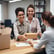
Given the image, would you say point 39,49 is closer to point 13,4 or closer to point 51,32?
point 51,32

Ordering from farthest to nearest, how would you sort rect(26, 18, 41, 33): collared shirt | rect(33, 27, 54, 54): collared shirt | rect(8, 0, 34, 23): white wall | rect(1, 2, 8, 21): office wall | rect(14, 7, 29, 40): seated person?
rect(1, 2, 8, 21): office wall
rect(8, 0, 34, 23): white wall
rect(26, 18, 41, 33): collared shirt
rect(14, 7, 29, 40): seated person
rect(33, 27, 54, 54): collared shirt

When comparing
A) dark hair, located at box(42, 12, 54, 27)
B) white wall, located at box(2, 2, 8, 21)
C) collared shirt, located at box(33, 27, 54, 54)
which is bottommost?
collared shirt, located at box(33, 27, 54, 54)

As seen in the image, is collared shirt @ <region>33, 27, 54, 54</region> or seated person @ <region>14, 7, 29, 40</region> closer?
collared shirt @ <region>33, 27, 54, 54</region>

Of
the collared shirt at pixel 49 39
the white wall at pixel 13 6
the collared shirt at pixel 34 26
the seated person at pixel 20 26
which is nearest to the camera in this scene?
the collared shirt at pixel 49 39

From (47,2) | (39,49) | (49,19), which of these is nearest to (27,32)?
(39,49)

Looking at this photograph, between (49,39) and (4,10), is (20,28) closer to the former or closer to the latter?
(49,39)

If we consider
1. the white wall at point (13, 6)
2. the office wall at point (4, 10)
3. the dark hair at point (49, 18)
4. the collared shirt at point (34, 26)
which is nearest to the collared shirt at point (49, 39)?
the dark hair at point (49, 18)

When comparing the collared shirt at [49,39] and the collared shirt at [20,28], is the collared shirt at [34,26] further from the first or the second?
the collared shirt at [49,39]

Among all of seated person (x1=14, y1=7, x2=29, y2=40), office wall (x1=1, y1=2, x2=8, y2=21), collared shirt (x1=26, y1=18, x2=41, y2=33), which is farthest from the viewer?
office wall (x1=1, y1=2, x2=8, y2=21)

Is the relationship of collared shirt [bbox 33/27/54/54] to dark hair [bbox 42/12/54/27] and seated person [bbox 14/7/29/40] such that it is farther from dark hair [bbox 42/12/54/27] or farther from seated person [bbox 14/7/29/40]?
seated person [bbox 14/7/29/40]

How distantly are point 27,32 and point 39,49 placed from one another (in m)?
0.73

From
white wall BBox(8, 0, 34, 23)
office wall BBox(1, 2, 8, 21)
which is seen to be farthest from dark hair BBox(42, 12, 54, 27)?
office wall BBox(1, 2, 8, 21)

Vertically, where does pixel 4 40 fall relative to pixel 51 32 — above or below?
below

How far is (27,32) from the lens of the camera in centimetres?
246
